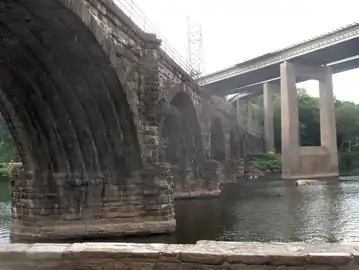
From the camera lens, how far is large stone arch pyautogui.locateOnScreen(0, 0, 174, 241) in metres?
14.7

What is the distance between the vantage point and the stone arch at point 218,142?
49013 millimetres

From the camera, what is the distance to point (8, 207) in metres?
27.6

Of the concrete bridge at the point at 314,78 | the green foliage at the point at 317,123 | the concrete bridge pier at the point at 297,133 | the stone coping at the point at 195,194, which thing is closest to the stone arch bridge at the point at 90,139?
the stone coping at the point at 195,194

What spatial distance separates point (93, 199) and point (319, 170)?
4138 centimetres

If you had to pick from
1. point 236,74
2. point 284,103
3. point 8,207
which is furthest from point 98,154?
point 236,74

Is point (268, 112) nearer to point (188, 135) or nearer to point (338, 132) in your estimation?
point (338, 132)

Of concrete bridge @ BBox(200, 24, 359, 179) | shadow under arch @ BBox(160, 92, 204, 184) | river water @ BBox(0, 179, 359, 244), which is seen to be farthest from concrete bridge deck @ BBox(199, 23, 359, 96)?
river water @ BBox(0, 179, 359, 244)

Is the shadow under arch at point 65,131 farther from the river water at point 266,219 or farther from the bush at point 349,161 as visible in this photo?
the bush at point 349,161

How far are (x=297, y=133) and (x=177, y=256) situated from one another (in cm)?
4969

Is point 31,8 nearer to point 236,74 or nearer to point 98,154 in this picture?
point 98,154

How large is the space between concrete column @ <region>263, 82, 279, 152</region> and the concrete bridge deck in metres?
1.64

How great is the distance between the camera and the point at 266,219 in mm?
20875

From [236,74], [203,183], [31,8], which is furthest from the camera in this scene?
[236,74]

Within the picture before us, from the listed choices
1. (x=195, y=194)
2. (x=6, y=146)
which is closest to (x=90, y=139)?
(x=195, y=194)
